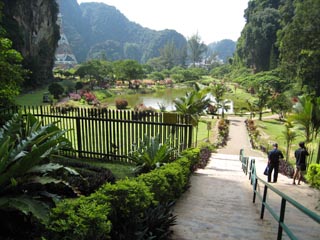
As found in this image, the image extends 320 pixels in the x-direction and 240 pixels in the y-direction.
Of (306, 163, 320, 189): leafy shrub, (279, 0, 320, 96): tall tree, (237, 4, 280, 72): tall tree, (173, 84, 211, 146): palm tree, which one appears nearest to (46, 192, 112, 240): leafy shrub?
(306, 163, 320, 189): leafy shrub

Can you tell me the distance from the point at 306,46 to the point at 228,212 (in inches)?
1262

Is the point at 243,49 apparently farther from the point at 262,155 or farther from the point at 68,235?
the point at 68,235

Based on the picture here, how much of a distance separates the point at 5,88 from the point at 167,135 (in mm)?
5298

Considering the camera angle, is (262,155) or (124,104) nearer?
(262,155)

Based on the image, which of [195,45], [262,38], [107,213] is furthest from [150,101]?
[195,45]

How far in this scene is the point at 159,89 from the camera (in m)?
65.0

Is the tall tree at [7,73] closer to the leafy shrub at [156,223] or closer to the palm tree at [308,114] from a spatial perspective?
A: the leafy shrub at [156,223]

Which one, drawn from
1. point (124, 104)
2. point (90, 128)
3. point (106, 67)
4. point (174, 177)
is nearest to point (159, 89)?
point (106, 67)

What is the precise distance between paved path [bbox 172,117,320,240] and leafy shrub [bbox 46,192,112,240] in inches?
56.8

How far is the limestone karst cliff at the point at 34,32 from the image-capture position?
1580 inches

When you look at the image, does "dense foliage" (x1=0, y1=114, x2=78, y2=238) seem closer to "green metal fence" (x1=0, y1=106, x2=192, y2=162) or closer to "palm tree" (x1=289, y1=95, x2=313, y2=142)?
"green metal fence" (x1=0, y1=106, x2=192, y2=162)

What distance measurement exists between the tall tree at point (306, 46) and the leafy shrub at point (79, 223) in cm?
3226

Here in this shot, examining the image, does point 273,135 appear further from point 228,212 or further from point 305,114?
point 228,212

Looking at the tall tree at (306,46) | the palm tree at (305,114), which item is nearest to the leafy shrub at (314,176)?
the palm tree at (305,114)
